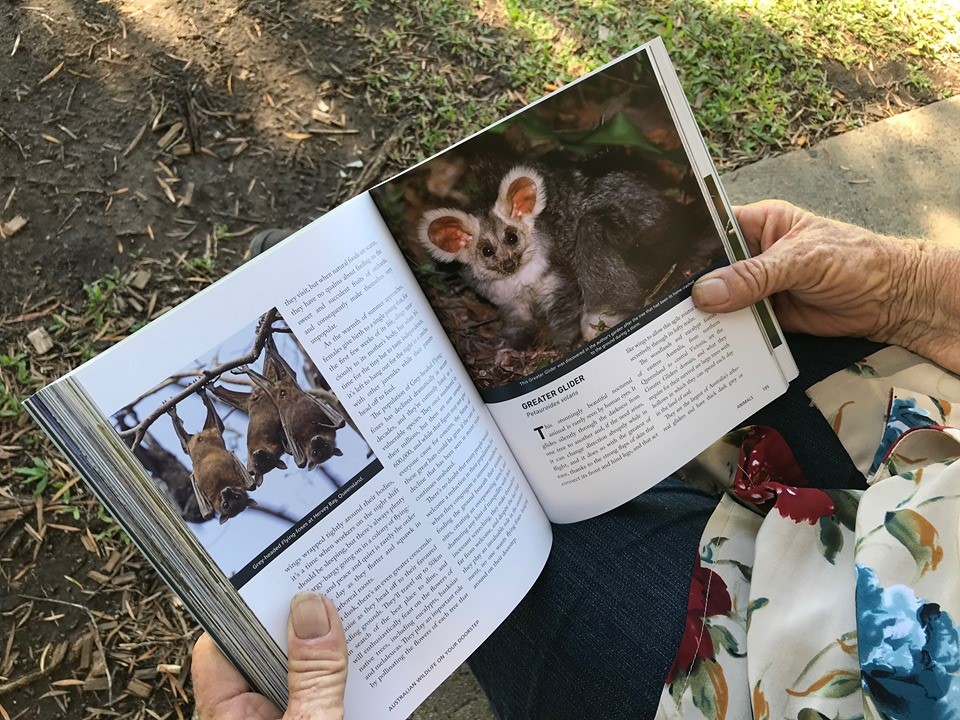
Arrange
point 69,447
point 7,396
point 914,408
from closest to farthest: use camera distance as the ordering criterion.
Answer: point 69,447 → point 914,408 → point 7,396

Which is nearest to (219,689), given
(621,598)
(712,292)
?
(621,598)

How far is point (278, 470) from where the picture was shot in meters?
0.69

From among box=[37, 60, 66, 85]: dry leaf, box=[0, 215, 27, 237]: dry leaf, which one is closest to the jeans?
box=[0, 215, 27, 237]: dry leaf

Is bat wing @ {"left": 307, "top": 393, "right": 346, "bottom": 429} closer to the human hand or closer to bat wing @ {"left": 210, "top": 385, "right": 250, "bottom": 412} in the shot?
→ bat wing @ {"left": 210, "top": 385, "right": 250, "bottom": 412}

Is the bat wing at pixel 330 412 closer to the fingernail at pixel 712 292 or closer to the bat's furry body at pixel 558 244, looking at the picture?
the bat's furry body at pixel 558 244

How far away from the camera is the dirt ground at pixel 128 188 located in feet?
3.59

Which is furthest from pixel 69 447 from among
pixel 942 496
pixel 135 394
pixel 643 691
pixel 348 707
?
pixel 942 496

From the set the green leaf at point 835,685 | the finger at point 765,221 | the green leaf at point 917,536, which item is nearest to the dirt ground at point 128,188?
the finger at point 765,221

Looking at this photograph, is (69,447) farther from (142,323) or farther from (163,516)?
(142,323)

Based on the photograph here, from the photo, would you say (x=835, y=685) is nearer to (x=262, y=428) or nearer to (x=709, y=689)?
(x=709, y=689)

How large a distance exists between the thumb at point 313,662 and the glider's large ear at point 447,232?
380 millimetres

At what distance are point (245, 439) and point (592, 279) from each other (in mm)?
421

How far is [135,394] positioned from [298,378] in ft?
0.48

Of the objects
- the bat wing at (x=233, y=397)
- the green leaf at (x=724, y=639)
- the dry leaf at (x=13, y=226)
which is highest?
the dry leaf at (x=13, y=226)
